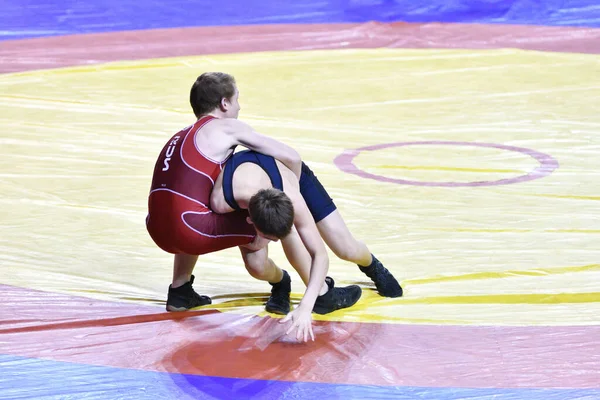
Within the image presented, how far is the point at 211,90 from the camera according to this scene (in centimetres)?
333

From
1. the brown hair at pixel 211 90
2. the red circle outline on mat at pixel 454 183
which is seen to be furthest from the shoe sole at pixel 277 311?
the red circle outline on mat at pixel 454 183

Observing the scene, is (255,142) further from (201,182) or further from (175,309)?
(175,309)

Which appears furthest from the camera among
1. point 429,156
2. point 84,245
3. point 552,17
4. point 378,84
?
point 552,17

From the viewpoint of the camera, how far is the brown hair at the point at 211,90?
3.33 meters

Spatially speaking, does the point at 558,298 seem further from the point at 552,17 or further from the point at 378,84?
the point at 552,17

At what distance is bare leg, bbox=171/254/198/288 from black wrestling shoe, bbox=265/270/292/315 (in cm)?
29

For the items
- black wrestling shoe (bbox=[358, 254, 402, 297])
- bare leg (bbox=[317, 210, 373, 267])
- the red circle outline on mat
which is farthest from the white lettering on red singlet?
the red circle outline on mat

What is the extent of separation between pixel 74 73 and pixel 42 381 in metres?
5.28

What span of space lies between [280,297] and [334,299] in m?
0.20

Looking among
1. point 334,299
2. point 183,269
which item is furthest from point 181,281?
point 334,299

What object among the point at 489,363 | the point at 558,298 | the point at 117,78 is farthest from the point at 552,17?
the point at 489,363

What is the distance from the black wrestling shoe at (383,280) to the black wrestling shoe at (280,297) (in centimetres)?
31

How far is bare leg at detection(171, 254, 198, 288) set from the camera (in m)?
3.40

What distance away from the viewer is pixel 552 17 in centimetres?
927
